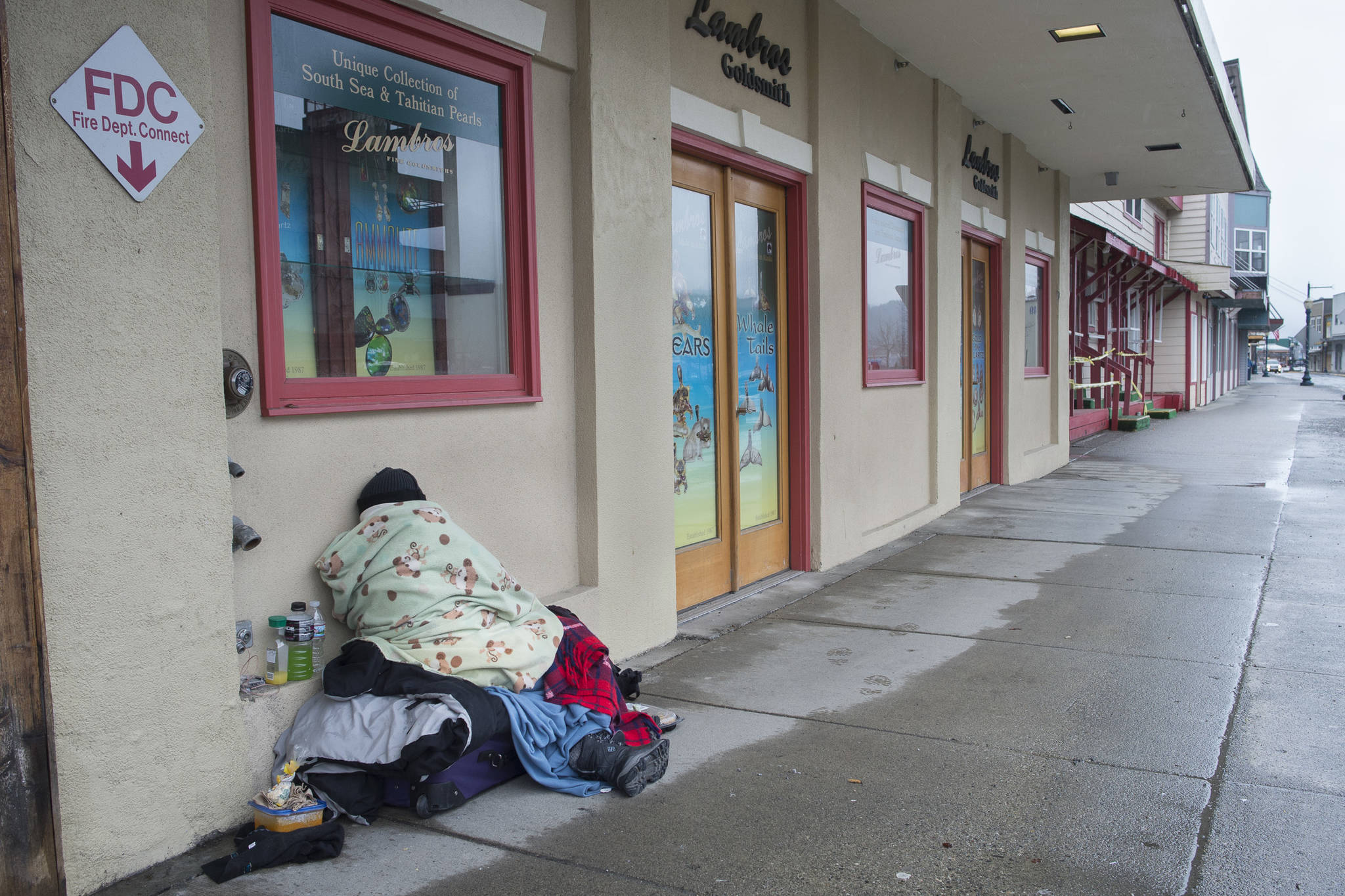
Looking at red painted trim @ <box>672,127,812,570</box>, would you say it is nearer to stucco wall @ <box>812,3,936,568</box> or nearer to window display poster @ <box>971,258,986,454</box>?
stucco wall @ <box>812,3,936,568</box>

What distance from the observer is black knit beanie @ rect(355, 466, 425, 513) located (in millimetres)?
3740

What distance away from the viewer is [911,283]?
29.7 feet

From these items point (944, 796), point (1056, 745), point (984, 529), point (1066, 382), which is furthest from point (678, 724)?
point (1066, 382)

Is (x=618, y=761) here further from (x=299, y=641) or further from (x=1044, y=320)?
(x=1044, y=320)

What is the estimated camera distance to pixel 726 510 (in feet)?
21.0

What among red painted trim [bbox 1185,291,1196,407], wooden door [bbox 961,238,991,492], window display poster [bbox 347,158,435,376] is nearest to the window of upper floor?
red painted trim [bbox 1185,291,1196,407]

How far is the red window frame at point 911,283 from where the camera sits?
7809 millimetres

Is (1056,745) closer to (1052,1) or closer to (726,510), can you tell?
(726,510)

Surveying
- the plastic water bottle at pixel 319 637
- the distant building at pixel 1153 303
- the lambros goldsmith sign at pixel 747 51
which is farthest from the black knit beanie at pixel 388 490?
the distant building at pixel 1153 303

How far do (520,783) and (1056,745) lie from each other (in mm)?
2009

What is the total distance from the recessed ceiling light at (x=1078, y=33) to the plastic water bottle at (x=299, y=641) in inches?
277

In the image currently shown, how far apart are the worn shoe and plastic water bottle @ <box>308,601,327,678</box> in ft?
3.03

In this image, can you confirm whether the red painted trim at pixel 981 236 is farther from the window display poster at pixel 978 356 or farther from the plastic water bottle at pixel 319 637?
the plastic water bottle at pixel 319 637

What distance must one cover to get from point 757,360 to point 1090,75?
4604 mm
